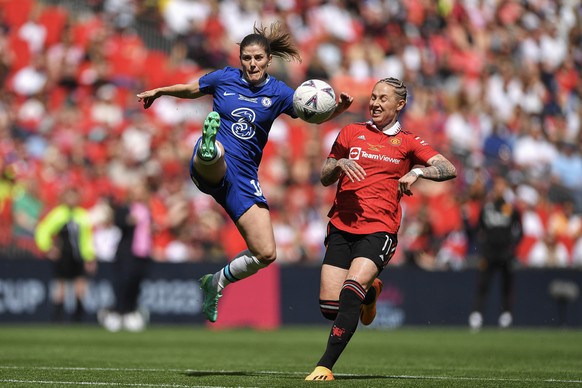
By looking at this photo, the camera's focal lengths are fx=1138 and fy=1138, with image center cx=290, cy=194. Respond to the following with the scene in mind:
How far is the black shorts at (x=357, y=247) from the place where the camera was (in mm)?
8938

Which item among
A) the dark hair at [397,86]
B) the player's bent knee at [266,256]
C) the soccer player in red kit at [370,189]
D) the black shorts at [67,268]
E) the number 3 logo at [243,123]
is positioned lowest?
the black shorts at [67,268]

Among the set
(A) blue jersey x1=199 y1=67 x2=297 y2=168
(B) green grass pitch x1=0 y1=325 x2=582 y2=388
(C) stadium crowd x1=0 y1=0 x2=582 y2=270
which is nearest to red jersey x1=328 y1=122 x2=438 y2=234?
(A) blue jersey x1=199 y1=67 x2=297 y2=168

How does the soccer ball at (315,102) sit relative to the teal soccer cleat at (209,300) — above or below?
above

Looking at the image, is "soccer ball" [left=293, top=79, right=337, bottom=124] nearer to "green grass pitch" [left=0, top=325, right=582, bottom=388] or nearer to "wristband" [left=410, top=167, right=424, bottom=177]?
"wristband" [left=410, top=167, right=424, bottom=177]

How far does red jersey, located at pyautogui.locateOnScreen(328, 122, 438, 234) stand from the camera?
9.14m

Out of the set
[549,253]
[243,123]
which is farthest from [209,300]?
[549,253]

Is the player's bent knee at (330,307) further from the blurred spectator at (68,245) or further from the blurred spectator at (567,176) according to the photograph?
the blurred spectator at (567,176)

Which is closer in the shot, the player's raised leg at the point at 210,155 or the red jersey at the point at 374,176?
the player's raised leg at the point at 210,155

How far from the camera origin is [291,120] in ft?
75.5

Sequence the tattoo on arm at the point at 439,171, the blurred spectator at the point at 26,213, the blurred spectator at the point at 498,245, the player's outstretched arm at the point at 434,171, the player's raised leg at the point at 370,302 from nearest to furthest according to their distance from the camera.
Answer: the player's outstretched arm at the point at 434,171 → the tattoo on arm at the point at 439,171 → the player's raised leg at the point at 370,302 → the blurred spectator at the point at 26,213 → the blurred spectator at the point at 498,245

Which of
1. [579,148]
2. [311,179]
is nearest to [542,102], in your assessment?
[579,148]

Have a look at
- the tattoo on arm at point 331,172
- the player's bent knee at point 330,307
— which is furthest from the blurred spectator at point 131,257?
the tattoo on arm at point 331,172

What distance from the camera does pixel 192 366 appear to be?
412 inches

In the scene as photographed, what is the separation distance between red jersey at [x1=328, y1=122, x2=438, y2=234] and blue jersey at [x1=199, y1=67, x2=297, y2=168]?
692 mm
